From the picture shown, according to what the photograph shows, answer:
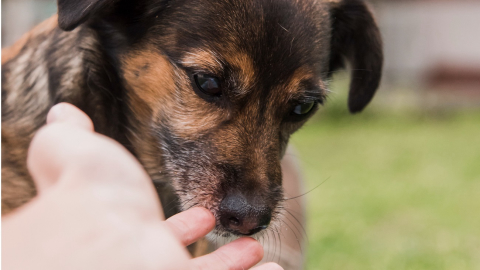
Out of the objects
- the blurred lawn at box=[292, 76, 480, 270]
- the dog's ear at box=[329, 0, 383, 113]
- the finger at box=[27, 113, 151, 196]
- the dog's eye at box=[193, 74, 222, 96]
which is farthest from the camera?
the blurred lawn at box=[292, 76, 480, 270]

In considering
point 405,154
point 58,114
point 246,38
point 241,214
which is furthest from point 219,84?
point 405,154

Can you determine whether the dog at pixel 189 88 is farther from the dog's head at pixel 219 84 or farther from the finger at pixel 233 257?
the finger at pixel 233 257

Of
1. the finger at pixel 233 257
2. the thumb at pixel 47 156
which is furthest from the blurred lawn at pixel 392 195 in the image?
the thumb at pixel 47 156

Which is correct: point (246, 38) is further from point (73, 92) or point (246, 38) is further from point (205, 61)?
point (73, 92)

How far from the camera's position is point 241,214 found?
2201mm

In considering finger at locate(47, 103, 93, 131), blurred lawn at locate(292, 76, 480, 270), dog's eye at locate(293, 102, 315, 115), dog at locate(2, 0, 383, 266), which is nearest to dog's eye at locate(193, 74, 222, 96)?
dog at locate(2, 0, 383, 266)

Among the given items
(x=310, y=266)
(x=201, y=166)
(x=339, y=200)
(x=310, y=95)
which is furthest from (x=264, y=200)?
(x=339, y=200)

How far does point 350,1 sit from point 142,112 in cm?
150

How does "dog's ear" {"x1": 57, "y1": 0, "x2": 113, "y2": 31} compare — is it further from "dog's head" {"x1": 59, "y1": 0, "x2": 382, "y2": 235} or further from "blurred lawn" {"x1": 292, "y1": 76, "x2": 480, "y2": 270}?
"blurred lawn" {"x1": 292, "y1": 76, "x2": 480, "y2": 270}

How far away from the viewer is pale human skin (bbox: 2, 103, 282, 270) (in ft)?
4.09

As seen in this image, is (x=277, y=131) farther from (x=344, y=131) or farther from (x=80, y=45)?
(x=344, y=131)

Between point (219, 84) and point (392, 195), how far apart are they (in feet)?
14.5

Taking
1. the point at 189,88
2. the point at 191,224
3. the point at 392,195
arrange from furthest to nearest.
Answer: the point at 392,195 → the point at 189,88 → the point at 191,224

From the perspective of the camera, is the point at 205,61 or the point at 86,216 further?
the point at 205,61
